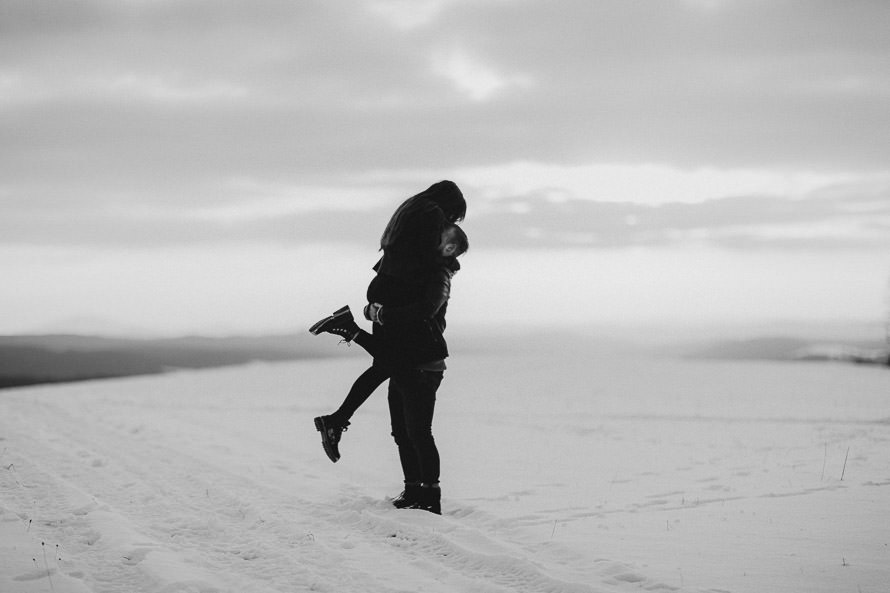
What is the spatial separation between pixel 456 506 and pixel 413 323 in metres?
1.51

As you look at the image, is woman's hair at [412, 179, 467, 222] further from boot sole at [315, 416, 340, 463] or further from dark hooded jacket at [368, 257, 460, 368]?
boot sole at [315, 416, 340, 463]

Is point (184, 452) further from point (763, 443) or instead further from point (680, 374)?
point (680, 374)

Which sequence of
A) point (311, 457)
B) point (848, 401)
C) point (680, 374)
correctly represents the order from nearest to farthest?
point (311, 457), point (848, 401), point (680, 374)

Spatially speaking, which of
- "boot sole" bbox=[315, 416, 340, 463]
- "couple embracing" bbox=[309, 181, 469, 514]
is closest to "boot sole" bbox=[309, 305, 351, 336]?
"couple embracing" bbox=[309, 181, 469, 514]

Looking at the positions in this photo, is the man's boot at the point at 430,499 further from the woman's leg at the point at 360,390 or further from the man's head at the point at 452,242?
the man's head at the point at 452,242

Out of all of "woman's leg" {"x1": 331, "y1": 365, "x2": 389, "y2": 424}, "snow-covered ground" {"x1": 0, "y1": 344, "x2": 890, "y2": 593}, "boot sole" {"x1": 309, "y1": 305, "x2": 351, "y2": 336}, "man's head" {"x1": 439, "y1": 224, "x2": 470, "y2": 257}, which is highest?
"man's head" {"x1": 439, "y1": 224, "x2": 470, "y2": 257}

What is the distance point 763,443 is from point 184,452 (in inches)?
307

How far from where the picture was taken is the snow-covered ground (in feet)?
12.8

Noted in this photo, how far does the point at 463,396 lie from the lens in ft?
64.1

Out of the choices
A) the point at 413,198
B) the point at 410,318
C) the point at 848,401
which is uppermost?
the point at 413,198

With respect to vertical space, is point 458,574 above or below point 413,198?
below

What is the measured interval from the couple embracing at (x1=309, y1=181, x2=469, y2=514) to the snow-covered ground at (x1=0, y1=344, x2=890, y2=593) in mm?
497

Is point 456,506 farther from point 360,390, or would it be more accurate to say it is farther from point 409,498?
point 360,390

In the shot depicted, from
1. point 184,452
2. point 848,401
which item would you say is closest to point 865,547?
point 184,452
